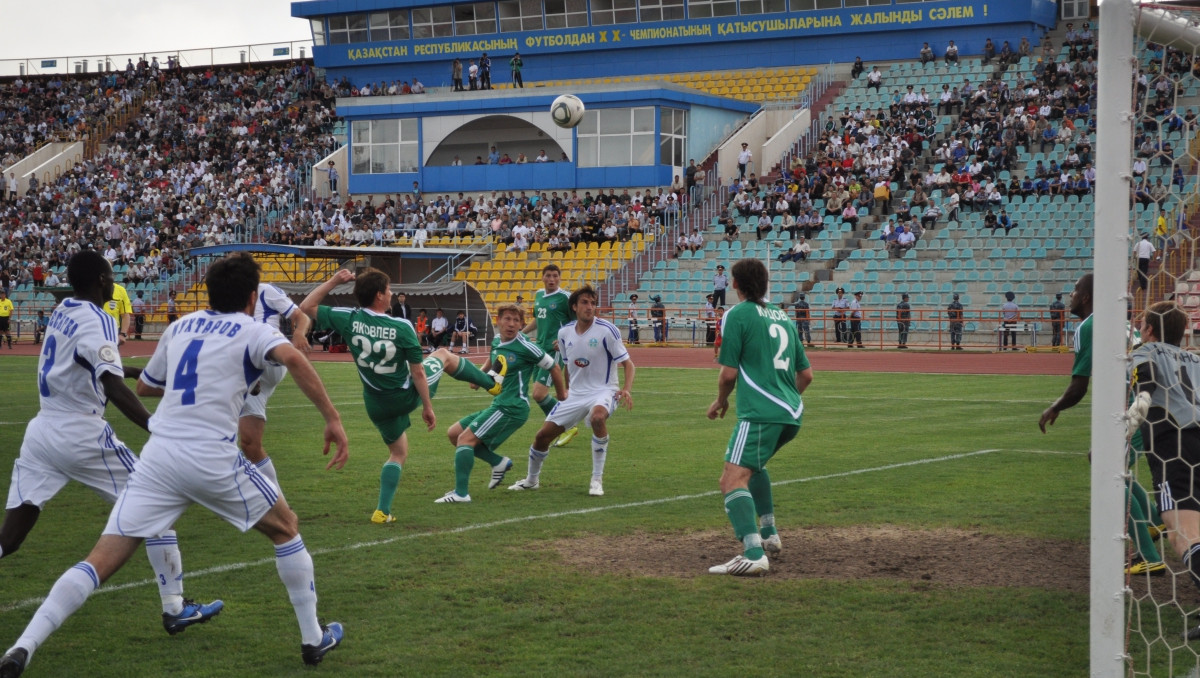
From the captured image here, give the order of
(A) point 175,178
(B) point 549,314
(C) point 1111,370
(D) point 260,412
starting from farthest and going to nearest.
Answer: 1. (A) point 175,178
2. (B) point 549,314
3. (D) point 260,412
4. (C) point 1111,370

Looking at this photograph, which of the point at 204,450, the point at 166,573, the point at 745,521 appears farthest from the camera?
the point at 745,521

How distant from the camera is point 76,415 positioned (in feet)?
22.8

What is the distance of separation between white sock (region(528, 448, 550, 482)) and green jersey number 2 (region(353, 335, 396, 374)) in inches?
88.9

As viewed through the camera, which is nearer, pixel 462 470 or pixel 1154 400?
pixel 1154 400

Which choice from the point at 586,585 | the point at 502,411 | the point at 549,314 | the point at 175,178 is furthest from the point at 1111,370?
the point at 175,178

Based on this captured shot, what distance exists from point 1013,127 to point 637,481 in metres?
30.9

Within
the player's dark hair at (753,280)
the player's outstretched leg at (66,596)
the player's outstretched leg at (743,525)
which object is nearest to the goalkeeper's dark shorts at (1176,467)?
the player's outstretched leg at (743,525)

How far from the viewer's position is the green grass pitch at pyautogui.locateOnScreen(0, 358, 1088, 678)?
6.11m

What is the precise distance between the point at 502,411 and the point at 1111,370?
6.54 meters

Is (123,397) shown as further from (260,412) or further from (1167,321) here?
(1167,321)

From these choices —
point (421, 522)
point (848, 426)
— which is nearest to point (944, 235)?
point (848, 426)

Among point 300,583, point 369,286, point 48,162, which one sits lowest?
point 300,583

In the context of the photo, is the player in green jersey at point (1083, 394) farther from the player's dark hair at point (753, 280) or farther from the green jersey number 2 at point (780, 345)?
the player's dark hair at point (753, 280)

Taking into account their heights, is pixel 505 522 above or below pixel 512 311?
below
